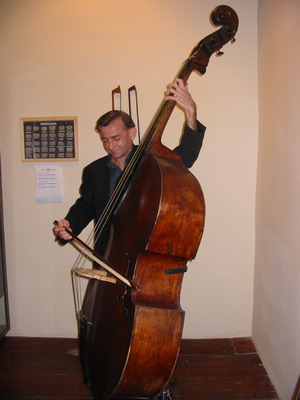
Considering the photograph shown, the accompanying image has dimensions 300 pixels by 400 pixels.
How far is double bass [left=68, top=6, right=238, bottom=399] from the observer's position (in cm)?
110

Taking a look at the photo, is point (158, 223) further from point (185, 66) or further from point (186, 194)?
point (185, 66)

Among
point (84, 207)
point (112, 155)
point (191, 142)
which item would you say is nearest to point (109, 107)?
point (112, 155)

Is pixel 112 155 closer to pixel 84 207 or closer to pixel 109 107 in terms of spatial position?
pixel 84 207

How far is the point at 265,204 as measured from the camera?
191 cm

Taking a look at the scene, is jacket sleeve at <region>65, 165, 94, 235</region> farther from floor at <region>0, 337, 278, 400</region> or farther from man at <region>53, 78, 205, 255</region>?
floor at <region>0, 337, 278, 400</region>

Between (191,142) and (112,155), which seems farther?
(112,155)

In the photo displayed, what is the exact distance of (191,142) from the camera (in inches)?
60.3

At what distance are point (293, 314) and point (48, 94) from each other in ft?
6.57

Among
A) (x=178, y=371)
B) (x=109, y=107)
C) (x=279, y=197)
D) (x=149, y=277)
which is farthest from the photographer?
(x=109, y=107)

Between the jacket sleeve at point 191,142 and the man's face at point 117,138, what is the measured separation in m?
0.29

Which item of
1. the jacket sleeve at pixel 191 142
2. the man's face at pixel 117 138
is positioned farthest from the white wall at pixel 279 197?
the man's face at pixel 117 138

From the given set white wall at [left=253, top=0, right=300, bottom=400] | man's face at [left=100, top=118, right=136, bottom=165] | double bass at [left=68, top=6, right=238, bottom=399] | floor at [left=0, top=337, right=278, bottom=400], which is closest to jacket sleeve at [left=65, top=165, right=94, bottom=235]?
man's face at [left=100, top=118, right=136, bottom=165]

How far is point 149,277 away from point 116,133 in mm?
799

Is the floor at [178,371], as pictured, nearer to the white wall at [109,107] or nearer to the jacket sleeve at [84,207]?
the white wall at [109,107]
